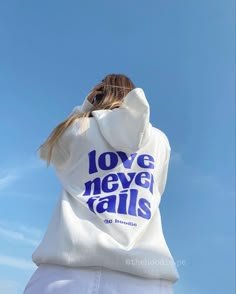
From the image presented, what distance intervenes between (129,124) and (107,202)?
28 centimetres

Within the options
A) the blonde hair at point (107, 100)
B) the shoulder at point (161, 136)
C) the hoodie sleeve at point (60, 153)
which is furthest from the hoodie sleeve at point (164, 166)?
the hoodie sleeve at point (60, 153)

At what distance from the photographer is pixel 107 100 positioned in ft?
4.89

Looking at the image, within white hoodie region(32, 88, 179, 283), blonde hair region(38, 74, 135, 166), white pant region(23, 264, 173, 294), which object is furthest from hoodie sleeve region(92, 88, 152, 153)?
white pant region(23, 264, 173, 294)

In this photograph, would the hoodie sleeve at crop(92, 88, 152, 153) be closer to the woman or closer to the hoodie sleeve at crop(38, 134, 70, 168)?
the woman

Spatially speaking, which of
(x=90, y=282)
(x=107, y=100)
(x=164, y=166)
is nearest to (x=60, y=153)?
(x=107, y=100)

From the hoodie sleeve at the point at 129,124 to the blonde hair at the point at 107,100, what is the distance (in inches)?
4.7

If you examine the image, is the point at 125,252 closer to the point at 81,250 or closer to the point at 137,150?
the point at 81,250

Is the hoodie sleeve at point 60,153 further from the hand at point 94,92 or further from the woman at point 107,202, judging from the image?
the hand at point 94,92

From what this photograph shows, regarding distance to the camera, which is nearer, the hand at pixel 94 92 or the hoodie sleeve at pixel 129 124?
the hoodie sleeve at pixel 129 124

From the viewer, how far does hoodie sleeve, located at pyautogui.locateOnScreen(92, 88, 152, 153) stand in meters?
1.29

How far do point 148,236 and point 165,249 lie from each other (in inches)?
2.7

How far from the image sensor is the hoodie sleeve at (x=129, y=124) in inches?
50.8

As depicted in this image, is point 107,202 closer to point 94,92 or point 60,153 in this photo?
point 60,153

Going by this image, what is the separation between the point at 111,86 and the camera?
1.53m
